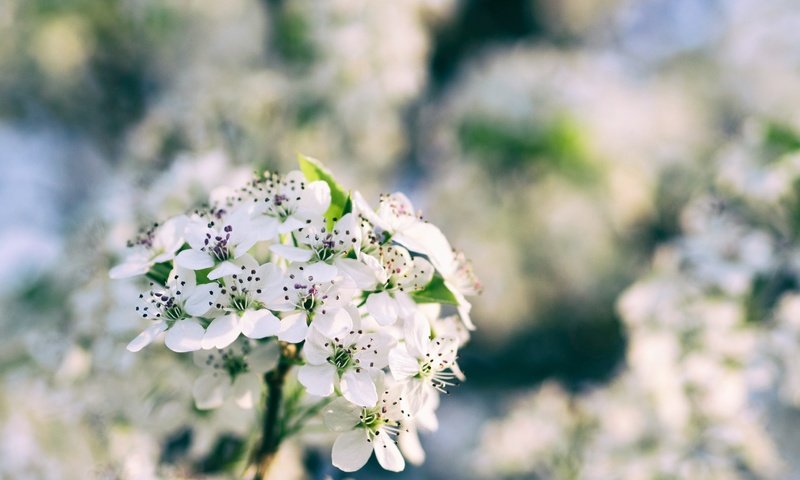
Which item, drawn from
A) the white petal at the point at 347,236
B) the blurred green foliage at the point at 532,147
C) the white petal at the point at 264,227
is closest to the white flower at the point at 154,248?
the white petal at the point at 264,227

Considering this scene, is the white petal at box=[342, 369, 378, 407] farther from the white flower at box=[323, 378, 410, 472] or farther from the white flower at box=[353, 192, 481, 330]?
the white flower at box=[353, 192, 481, 330]

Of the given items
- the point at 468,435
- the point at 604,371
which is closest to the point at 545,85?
the point at 604,371

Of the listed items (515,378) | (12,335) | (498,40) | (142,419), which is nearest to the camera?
(142,419)

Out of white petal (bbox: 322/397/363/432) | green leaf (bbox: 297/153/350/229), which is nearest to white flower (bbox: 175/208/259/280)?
green leaf (bbox: 297/153/350/229)

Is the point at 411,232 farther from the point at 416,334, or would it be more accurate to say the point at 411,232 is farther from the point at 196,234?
the point at 196,234

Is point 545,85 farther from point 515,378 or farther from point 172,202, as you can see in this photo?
point 172,202

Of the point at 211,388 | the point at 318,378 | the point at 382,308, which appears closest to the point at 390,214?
the point at 382,308
